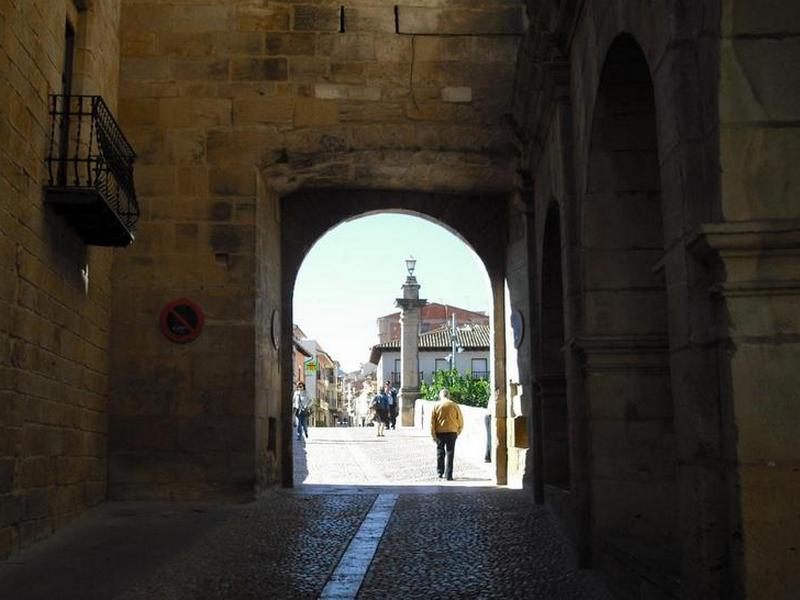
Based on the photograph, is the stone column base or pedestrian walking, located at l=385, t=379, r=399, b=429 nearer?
pedestrian walking, located at l=385, t=379, r=399, b=429

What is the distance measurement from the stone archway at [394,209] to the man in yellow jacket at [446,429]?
1227 millimetres

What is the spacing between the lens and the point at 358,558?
6672 millimetres

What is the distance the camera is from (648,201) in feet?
19.7

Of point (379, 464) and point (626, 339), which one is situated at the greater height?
point (626, 339)

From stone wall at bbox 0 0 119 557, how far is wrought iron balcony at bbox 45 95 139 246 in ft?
0.40

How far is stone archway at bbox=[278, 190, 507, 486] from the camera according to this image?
43.0 feet

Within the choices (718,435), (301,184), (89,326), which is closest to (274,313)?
(301,184)

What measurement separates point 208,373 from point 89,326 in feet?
5.18

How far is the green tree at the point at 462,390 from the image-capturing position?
33.4 meters

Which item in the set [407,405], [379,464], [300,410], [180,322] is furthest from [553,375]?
[407,405]

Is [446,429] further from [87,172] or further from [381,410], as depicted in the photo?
[381,410]

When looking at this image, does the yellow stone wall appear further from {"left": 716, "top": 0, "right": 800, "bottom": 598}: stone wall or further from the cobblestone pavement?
{"left": 716, "top": 0, "right": 800, "bottom": 598}: stone wall

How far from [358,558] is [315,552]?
0.41 meters

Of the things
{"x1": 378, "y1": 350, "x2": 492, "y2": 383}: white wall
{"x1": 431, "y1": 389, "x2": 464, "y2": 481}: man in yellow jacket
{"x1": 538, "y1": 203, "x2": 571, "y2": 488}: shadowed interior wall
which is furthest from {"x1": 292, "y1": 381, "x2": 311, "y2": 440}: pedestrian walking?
{"x1": 378, "y1": 350, "x2": 492, "y2": 383}: white wall
